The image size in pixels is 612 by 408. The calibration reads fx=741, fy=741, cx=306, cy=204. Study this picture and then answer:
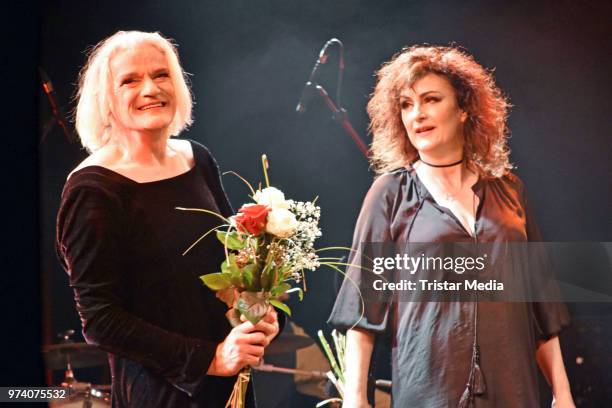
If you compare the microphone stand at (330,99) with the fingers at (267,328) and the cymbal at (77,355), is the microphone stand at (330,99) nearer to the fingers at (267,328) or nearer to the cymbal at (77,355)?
the fingers at (267,328)

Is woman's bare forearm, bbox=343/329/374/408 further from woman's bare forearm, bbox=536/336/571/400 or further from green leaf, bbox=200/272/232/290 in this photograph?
green leaf, bbox=200/272/232/290

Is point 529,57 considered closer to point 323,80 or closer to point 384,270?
point 323,80

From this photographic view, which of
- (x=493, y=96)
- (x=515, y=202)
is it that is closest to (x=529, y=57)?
(x=493, y=96)

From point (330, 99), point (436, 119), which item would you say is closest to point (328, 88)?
point (330, 99)

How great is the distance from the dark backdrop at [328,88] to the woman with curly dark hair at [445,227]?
7 centimetres

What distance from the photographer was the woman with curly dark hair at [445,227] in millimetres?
2646

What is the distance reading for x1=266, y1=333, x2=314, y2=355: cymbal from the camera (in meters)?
2.86

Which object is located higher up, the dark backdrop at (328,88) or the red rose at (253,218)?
the dark backdrop at (328,88)

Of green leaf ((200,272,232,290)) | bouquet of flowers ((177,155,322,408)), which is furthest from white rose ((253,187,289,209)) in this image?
green leaf ((200,272,232,290))

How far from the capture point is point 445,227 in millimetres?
2723

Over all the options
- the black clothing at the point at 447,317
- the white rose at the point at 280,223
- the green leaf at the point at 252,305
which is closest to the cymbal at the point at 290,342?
the black clothing at the point at 447,317

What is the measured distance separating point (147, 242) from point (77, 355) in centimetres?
86

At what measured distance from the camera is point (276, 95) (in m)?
3.00

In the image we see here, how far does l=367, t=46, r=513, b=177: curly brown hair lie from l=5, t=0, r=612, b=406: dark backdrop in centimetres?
5
